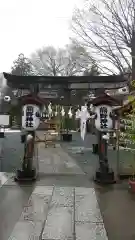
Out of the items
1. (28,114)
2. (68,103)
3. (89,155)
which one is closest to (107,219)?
(28,114)

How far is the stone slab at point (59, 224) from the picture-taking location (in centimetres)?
422

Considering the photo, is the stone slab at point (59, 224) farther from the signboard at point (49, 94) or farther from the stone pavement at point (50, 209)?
the signboard at point (49, 94)

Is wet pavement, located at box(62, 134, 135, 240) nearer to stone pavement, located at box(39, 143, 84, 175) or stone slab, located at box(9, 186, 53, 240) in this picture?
stone pavement, located at box(39, 143, 84, 175)

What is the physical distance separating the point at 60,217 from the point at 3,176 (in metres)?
3.62

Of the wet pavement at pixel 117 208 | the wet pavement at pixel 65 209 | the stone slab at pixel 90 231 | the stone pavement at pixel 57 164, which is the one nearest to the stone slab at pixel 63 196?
the wet pavement at pixel 65 209

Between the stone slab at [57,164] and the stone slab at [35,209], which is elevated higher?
the stone slab at [57,164]

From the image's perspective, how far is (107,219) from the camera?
16.4 feet

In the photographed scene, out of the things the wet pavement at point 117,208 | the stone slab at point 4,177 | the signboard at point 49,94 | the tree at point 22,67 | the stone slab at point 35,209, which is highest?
the tree at point 22,67

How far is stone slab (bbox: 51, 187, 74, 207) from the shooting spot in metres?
5.83

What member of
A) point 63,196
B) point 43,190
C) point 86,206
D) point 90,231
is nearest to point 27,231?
point 90,231

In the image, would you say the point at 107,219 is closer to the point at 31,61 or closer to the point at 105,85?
the point at 105,85

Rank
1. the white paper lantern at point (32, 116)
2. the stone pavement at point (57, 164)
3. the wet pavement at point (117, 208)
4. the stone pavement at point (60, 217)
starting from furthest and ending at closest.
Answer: the stone pavement at point (57, 164), the white paper lantern at point (32, 116), the wet pavement at point (117, 208), the stone pavement at point (60, 217)

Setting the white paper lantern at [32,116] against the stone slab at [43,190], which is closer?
the stone slab at [43,190]

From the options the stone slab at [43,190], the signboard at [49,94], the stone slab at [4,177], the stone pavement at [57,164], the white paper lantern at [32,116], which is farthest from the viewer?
the signboard at [49,94]
